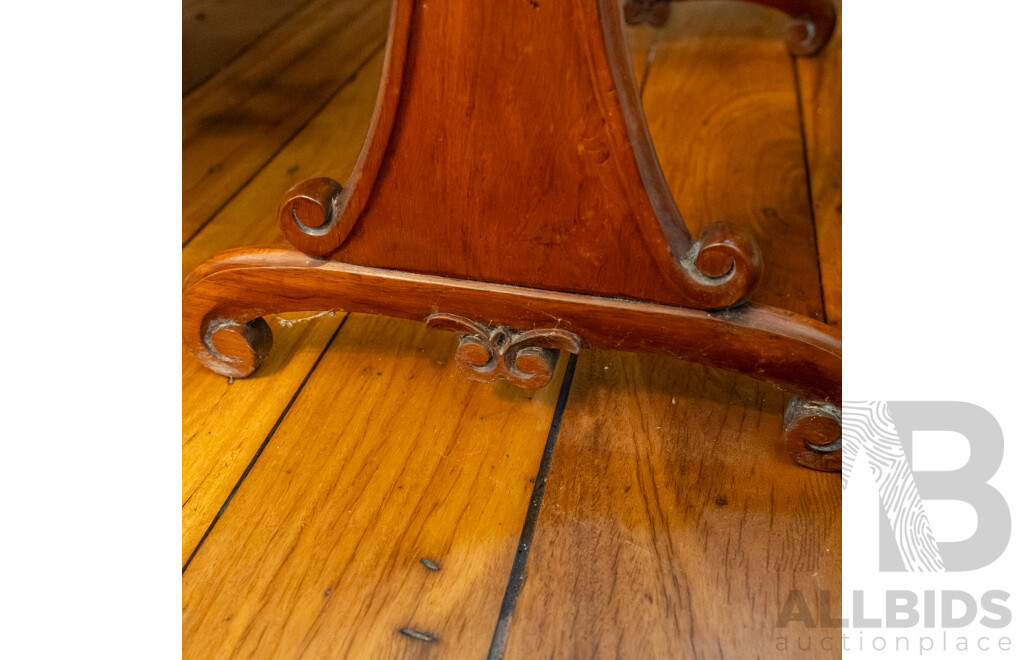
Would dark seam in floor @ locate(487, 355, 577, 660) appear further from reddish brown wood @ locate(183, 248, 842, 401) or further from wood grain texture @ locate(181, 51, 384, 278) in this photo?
wood grain texture @ locate(181, 51, 384, 278)

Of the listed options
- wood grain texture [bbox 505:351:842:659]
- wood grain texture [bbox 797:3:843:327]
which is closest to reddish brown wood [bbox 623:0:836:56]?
wood grain texture [bbox 797:3:843:327]

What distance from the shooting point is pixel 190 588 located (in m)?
0.62

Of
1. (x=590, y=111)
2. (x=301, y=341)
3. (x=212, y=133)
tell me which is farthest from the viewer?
(x=212, y=133)

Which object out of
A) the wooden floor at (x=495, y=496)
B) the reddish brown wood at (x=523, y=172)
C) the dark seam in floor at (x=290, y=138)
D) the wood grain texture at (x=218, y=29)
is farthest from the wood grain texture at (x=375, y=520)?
the wood grain texture at (x=218, y=29)

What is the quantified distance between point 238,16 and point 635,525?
1168 millimetres

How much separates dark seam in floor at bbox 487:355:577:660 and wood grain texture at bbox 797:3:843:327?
0.89 feet

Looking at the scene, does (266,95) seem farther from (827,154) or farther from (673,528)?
(673,528)

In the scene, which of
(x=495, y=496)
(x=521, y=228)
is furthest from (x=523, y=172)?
(x=495, y=496)

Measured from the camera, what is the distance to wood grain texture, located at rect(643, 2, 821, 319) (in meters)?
0.94

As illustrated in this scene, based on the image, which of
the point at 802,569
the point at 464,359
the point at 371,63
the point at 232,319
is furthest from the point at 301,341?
the point at 371,63

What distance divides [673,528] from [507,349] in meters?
0.17

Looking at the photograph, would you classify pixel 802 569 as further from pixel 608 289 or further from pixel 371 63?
pixel 371 63

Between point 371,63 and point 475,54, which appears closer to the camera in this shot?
point 475,54

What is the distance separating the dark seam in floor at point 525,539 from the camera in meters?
0.59
